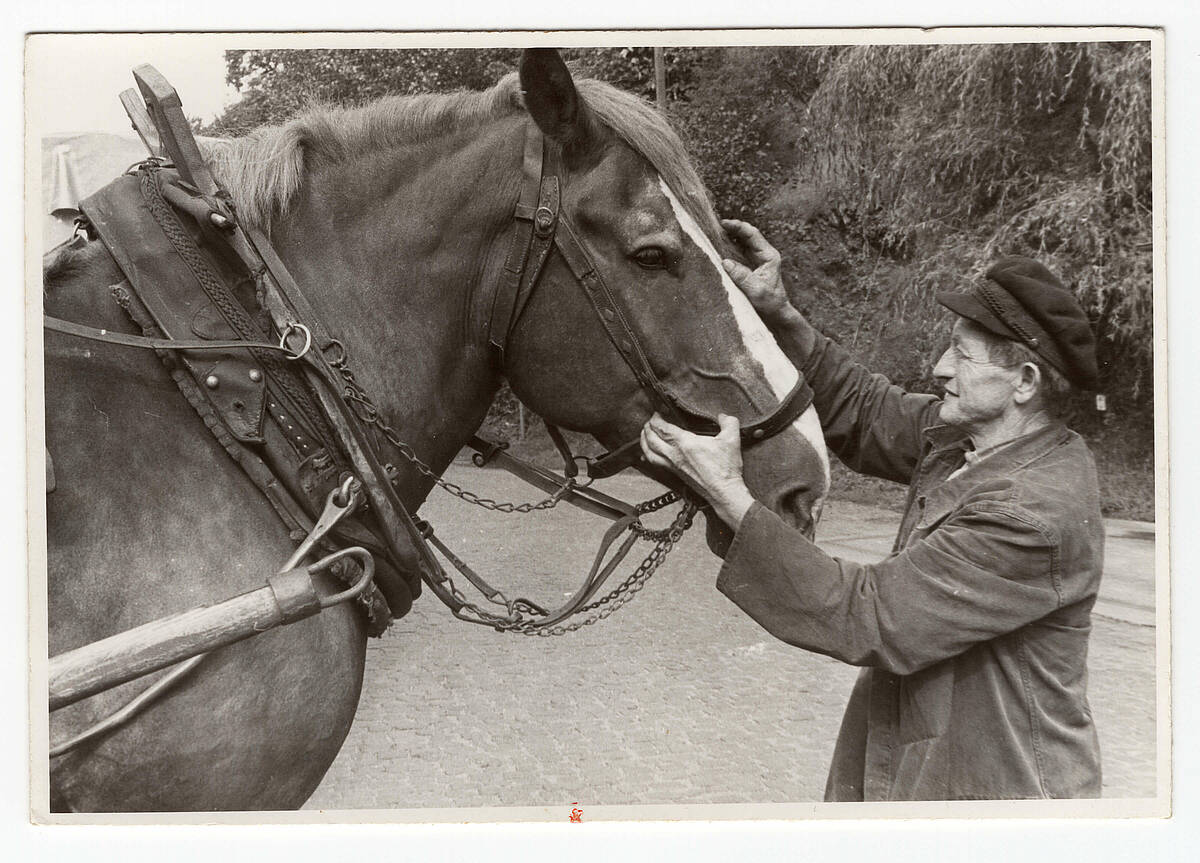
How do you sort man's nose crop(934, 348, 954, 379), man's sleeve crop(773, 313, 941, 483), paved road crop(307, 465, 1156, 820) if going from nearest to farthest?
man's nose crop(934, 348, 954, 379) < man's sleeve crop(773, 313, 941, 483) < paved road crop(307, 465, 1156, 820)

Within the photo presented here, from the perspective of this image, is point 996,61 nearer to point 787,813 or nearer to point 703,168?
point 703,168

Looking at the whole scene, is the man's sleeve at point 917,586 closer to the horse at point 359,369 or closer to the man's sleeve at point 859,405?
the horse at point 359,369

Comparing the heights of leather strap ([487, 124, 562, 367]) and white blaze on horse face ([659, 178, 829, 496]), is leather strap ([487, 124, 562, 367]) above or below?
above

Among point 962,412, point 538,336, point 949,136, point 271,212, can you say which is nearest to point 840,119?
point 949,136


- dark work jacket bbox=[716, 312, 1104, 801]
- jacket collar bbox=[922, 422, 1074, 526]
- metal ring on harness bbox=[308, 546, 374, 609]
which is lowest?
dark work jacket bbox=[716, 312, 1104, 801]

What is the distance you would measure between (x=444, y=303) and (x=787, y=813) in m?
1.42

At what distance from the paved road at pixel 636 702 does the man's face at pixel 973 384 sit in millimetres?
709

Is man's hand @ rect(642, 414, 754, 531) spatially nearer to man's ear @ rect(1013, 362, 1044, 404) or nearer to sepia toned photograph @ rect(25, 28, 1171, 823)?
sepia toned photograph @ rect(25, 28, 1171, 823)

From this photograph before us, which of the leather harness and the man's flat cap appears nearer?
the leather harness

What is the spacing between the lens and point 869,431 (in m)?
2.09

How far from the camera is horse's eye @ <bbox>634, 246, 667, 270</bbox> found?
1601 millimetres

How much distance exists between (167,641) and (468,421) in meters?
0.68

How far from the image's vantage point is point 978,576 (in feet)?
5.22

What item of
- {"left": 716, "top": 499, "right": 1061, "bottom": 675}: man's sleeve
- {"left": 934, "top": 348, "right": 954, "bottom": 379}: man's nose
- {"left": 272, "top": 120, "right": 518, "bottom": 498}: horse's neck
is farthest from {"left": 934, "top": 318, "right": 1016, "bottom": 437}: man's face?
{"left": 272, "top": 120, "right": 518, "bottom": 498}: horse's neck
